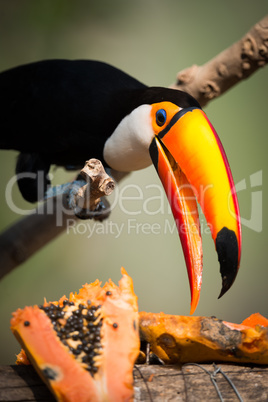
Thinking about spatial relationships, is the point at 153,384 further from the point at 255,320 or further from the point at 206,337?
the point at 255,320

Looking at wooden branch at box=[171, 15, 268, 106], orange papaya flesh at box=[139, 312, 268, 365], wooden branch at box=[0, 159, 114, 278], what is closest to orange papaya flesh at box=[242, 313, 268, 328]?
orange papaya flesh at box=[139, 312, 268, 365]

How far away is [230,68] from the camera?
89.7 inches

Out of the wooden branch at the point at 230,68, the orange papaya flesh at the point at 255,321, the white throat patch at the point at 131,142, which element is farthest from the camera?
the wooden branch at the point at 230,68

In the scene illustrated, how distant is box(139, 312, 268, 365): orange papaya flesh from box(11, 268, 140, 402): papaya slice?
0.30 feet

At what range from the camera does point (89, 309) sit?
1.24 m

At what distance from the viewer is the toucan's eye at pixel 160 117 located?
182 cm

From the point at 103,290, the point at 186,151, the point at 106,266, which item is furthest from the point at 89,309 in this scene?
the point at 106,266

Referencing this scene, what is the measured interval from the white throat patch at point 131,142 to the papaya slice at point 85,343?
807 millimetres

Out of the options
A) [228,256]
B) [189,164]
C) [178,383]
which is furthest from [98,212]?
[178,383]

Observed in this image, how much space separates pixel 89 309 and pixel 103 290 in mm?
68

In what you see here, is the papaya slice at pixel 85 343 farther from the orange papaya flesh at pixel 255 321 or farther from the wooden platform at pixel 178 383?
the orange papaya flesh at pixel 255 321

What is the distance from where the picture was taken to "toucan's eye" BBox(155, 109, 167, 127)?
1.82 m

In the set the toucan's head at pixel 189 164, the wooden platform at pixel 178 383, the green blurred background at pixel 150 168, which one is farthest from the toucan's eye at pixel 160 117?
the green blurred background at pixel 150 168

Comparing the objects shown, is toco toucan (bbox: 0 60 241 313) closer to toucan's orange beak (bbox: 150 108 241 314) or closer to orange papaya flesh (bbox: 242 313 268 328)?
toucan's orange beak (bbox: 150 108 241 314)
